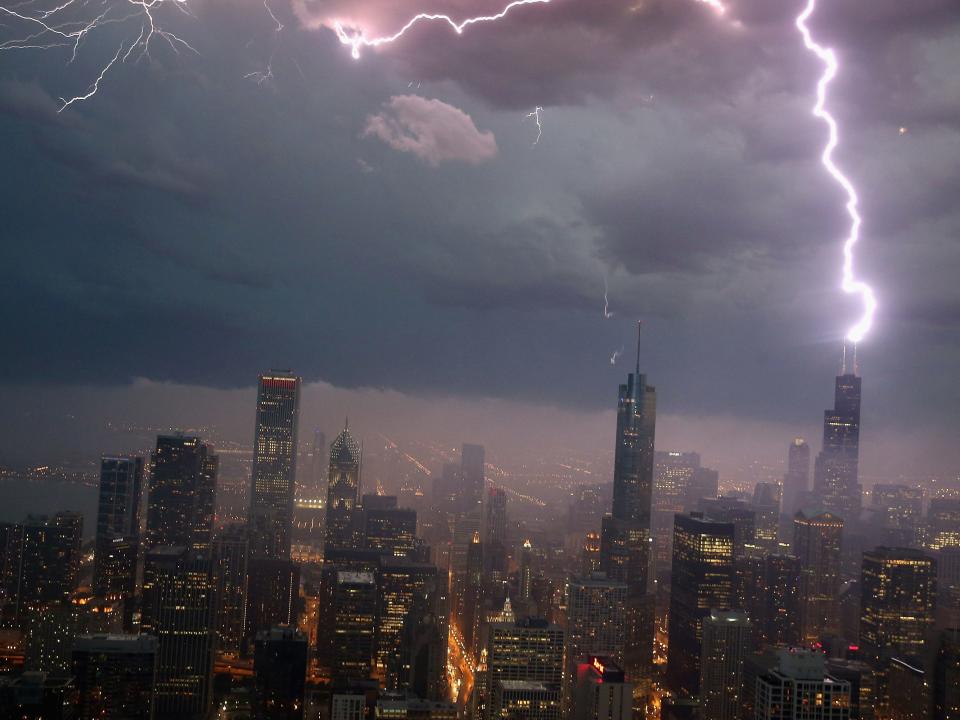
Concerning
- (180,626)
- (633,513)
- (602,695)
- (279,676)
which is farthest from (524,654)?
(633,513)

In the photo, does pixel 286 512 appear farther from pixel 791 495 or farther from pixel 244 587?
pixel 791 495

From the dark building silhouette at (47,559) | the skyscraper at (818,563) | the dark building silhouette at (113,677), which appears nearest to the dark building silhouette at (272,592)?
the dark building silhouette at (113,677)

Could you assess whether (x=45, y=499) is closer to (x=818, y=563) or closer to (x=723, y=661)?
(x=723, y=661)

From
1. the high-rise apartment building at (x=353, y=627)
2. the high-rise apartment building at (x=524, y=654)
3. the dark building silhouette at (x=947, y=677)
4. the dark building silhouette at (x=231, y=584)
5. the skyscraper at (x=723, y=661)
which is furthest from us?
the dark building silhouette at (x=231, y=584)

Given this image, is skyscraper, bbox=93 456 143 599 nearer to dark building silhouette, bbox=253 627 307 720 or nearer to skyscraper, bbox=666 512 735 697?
dark building silhouette, bbox=253 627 307 720

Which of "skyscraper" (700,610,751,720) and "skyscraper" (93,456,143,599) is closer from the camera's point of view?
"skyscraper" (700,610,751,720)

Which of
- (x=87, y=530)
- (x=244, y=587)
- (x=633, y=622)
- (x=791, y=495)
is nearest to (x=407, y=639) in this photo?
(x=244, y=587)

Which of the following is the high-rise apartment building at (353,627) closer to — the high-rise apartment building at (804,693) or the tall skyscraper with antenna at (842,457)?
the high-rise apartment building at (804,693)

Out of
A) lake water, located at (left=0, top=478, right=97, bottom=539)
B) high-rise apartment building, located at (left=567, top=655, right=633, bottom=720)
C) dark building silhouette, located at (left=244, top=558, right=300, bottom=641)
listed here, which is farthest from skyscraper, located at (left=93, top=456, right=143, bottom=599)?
high-rise apartment building, located at (left=567, top=655, right=633, bottom=720)
